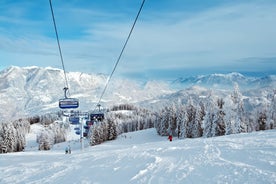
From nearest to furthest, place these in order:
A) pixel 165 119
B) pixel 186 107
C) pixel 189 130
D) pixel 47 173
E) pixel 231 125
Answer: pixel 47 173
pixel 231 125
pixel 189 130
pixel 186 107
pixel 165 119

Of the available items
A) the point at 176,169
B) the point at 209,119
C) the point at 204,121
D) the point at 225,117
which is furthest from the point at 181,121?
the point at 176,169

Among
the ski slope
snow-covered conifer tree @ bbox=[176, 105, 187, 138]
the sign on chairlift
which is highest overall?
the sign on chairlift

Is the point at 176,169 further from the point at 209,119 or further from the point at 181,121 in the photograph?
the point at 181,121

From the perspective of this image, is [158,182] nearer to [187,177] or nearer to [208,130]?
[187,177]

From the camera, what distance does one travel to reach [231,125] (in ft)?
136

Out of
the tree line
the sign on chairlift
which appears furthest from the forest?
the sign on chairlift

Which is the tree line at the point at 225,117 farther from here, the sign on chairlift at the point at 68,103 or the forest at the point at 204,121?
the sign on chairlift at the point at 68,103

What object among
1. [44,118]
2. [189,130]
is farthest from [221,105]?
[44,118]

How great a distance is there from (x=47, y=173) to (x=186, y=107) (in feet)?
171

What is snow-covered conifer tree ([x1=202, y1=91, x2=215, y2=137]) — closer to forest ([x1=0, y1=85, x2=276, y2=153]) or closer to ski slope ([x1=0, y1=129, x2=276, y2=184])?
forest ([x1=0, y1=85, x2=276, y2=153])

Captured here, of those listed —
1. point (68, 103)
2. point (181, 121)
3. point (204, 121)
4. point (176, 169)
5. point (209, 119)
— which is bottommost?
point (181, 121)

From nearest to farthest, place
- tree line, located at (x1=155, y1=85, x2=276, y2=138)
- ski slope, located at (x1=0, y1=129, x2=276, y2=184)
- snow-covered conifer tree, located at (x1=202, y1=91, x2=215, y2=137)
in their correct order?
ski slope, located at (x1=0, y1=129, x2=276, y2=184), tree line, located at (x1=155, y1=85, x2=276, y2=138), snow-covered conifer tree, located at (x1=202, y1=91, x2=215, y2=137)

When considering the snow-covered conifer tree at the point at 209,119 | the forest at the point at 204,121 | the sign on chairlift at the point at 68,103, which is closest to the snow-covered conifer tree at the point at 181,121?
the forest at the point at 204,121

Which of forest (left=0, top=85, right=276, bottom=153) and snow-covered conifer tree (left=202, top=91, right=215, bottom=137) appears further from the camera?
snow-covered conifer tree (left=202, top=91, right=215, bottom=137)
